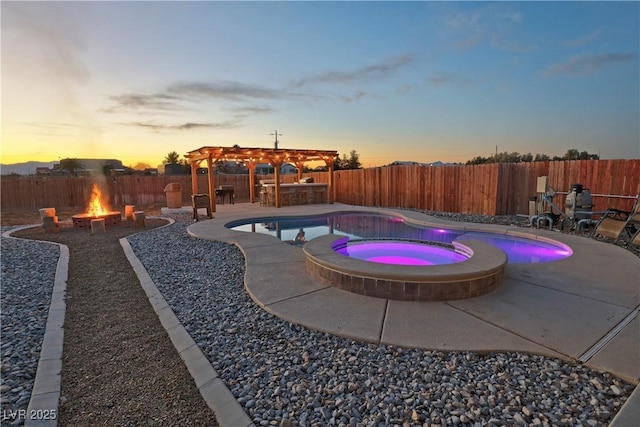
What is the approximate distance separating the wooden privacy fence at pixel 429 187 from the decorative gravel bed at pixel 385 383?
7.78 metres

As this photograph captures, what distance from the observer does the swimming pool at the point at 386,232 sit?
18.4ft

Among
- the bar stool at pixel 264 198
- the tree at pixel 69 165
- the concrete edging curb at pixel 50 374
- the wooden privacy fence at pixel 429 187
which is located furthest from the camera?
the tree at pixel 69 165

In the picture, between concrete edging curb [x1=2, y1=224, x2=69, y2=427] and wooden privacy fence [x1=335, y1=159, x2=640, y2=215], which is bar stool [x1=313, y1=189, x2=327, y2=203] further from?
concrete edging curb [x1=2, y1=224, x2=69, y2=427]

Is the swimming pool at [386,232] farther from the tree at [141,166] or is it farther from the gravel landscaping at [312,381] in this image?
the tree at [141,166]

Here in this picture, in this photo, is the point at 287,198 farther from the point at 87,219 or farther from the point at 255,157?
the point at 87,219

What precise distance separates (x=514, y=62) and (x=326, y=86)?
7.14 metres

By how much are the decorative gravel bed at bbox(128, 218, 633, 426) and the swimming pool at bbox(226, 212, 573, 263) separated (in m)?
3.18

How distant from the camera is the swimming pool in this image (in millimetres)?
5605

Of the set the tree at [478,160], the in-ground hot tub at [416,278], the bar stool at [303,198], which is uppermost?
the tree at [478,160]

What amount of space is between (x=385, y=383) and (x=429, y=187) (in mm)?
10176

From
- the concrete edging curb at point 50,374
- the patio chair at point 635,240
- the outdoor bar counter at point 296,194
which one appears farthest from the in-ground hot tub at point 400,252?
the outdoor bar counter at point 296,194

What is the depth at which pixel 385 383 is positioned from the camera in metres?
1.97

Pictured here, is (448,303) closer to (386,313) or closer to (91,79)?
(386,313)

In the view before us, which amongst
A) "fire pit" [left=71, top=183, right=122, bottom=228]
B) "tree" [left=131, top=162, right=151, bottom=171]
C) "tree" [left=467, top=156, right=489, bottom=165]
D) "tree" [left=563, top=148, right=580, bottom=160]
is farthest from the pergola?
"tree" [left=131, top=162, right=151, bottom=171]
